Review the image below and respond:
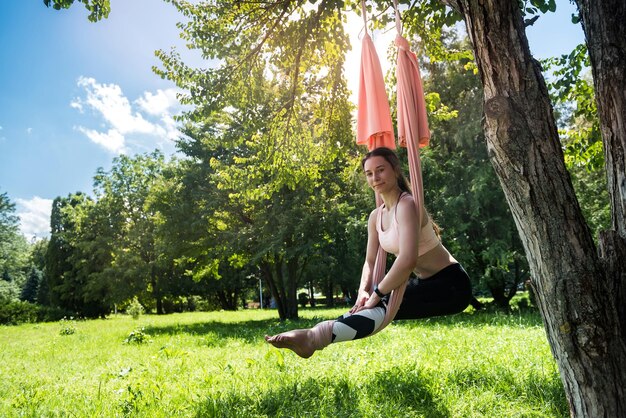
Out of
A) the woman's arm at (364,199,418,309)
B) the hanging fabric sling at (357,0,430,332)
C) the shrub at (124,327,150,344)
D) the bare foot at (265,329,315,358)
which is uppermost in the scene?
the hanging fabric sling at (357,0,430,332)

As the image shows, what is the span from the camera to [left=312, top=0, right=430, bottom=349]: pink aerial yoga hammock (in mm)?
2781

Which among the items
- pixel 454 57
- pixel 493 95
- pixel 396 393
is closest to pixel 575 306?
pixel 493 95

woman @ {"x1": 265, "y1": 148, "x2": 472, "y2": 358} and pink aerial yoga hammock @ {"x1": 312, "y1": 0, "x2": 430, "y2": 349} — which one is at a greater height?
pink aerial yoga hammock @ {"x1": 312, "y1": 0, "x2": 430, "y2": 349}

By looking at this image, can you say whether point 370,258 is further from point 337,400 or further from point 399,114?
point 337,400

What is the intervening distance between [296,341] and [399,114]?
62.7 inches

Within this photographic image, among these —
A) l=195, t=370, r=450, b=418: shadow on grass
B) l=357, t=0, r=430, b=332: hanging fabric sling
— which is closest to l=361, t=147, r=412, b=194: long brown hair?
l=357, t=0, r=430, b=332: hanging fabric sling

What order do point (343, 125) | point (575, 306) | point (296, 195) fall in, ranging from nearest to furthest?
point (575, 306), point (343, 125), point (296, 195)

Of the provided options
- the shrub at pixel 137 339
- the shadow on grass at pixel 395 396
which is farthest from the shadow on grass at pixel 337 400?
the shrub at pixel 137 339

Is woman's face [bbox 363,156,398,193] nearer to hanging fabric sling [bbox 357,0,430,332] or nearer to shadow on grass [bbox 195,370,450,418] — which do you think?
hanging fabric sling [bbox 357,0,430,332]

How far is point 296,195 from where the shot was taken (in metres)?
14.2

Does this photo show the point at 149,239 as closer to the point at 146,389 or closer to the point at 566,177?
the point at 146,389

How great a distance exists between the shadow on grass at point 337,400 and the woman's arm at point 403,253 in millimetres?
1906

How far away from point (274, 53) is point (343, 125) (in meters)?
1.48

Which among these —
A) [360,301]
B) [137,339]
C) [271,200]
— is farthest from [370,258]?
[271,200]
